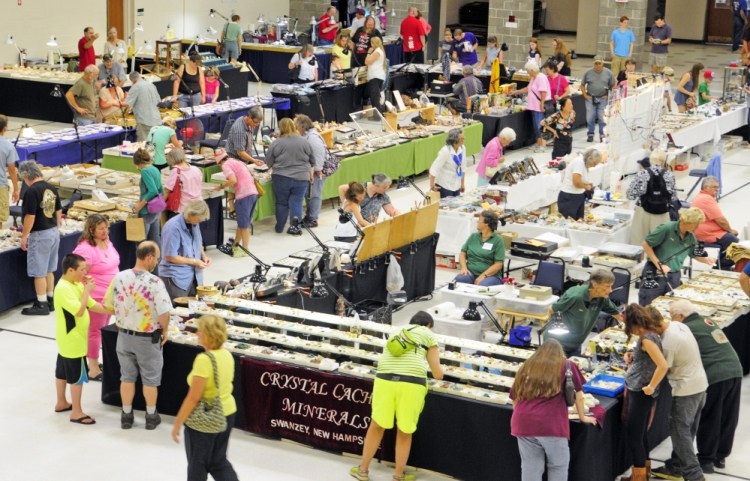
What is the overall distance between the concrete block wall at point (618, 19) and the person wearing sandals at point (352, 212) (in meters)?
16.8

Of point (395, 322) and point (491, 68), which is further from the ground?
point (491, 68)

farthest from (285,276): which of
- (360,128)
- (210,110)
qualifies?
(210,110)

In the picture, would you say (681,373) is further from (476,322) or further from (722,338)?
(476,322)

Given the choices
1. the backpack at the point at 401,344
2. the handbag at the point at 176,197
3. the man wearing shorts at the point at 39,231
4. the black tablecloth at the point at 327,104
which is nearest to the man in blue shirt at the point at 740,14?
the black tablecloth at the point at 327,104

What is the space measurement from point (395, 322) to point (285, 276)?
→ 152cm

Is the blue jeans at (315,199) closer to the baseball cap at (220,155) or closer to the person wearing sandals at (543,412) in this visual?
the baseball cap at (220,155)

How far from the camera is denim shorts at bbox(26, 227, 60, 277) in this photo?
11.5 metres

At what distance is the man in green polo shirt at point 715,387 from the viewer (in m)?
8.58

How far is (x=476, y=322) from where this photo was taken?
1065cm

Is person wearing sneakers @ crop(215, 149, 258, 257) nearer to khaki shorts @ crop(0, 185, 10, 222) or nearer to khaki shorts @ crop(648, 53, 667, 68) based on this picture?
khaki shorts @ crop(0, 185, 10, 222)

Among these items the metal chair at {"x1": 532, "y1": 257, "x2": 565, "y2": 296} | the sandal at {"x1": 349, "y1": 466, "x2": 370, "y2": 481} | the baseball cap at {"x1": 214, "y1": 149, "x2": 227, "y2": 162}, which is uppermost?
the baseball cap at {"x1": 214, "y1": 149, "x2": 227, "y2": 162}

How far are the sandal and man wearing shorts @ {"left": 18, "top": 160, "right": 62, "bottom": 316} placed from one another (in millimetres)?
4450

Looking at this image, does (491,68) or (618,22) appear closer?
(491,68)

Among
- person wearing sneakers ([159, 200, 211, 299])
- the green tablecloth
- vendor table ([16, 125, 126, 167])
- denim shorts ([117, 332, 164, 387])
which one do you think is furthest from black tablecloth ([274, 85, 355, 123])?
denim shorts ([117, 332, 164, 387])
